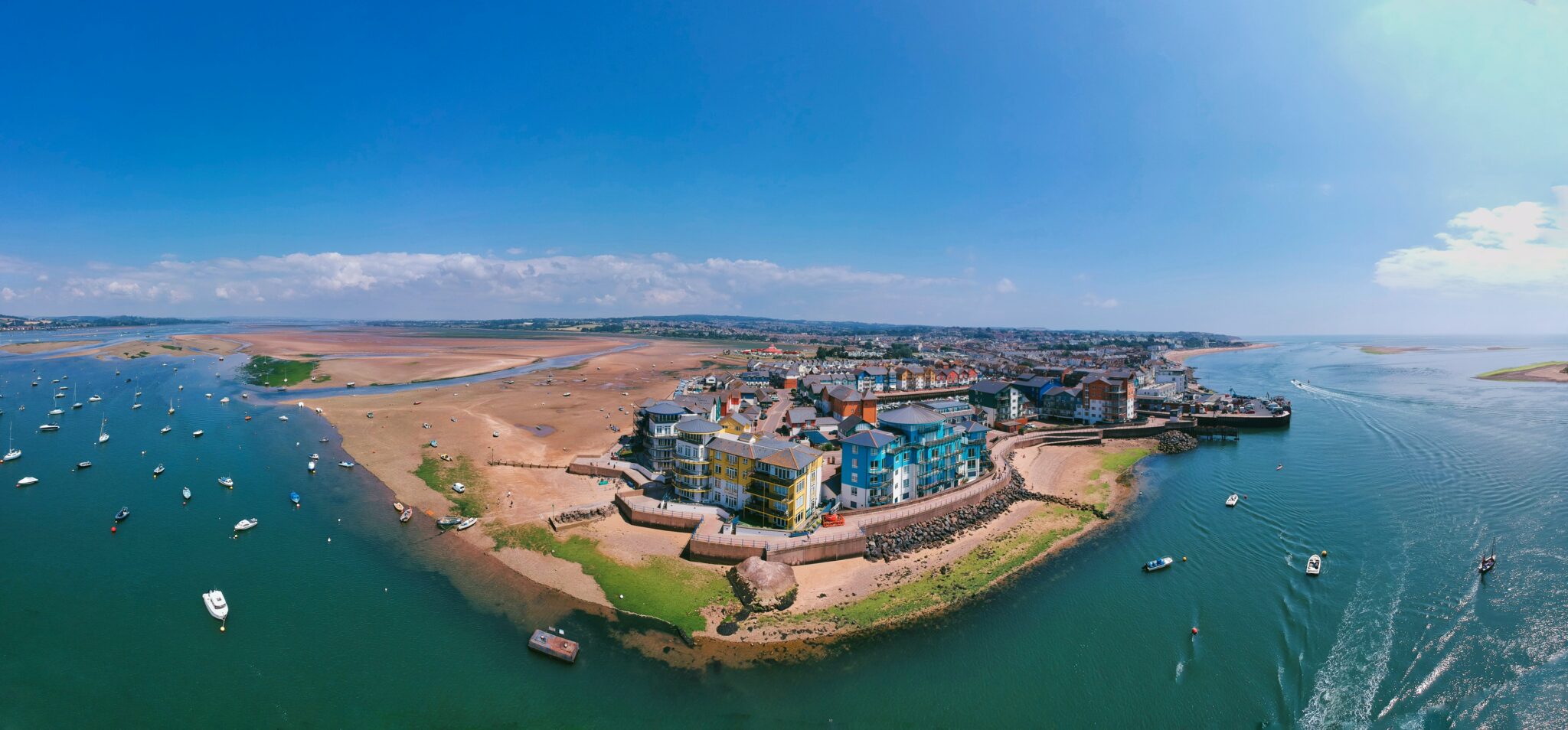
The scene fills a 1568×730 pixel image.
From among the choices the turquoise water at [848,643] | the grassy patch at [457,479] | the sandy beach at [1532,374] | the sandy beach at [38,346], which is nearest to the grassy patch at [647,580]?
the turquoise water at [848,643]

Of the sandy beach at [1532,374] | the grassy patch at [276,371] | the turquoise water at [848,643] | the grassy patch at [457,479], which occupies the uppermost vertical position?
the sandy beach at [1532,374]

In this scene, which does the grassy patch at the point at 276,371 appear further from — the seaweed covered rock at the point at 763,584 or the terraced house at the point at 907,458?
the terraced house at the point at 907,458

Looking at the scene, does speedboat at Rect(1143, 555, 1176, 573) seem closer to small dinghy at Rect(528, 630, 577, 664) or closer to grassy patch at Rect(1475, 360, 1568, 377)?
small dinghy at Rect(528, 630, 577, 664)

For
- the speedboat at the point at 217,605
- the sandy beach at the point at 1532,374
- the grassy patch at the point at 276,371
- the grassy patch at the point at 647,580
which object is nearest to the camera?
the speedboat at the point at 217,605

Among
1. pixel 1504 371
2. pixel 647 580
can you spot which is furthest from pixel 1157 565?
pixel 1504 371

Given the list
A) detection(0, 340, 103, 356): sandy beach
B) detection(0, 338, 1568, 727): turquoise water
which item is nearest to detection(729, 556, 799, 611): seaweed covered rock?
detection(0, 338, 1568, 727): turquoise water

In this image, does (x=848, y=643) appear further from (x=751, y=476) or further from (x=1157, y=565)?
(x=1157, y=565)

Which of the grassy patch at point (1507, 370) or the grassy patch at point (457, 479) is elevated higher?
the grassy patch at point (1507, 370)
